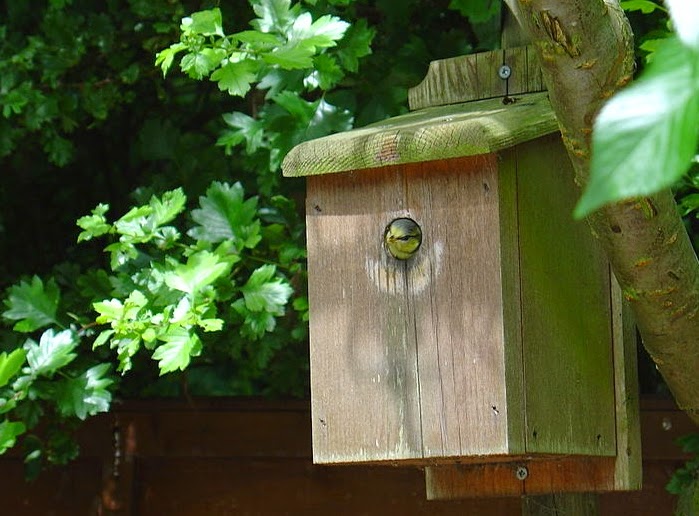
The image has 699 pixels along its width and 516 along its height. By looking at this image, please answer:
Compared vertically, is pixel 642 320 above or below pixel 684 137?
above

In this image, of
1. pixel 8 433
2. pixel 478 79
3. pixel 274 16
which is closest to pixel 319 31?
pixel 274 16

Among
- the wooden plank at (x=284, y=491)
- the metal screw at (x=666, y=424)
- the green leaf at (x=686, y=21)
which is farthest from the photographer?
the wooden plank at (x=284, y=491)

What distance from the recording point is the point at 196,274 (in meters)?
2.35

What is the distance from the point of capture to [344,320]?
1971 millimetres

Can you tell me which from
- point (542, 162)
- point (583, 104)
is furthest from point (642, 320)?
point (583, 104)

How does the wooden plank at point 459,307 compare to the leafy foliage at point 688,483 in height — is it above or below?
above

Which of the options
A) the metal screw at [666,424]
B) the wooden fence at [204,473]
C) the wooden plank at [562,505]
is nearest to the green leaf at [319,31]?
the wooden plank at [562,505]

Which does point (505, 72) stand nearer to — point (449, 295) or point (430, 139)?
point (430, 139)

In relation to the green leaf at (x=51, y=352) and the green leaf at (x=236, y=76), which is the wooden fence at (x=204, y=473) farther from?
the green leaf at (x=236, y=76)

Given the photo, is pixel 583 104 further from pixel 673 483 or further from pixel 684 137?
pixel 673 483

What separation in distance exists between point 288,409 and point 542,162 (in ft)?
4.53

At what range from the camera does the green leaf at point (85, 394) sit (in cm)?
256

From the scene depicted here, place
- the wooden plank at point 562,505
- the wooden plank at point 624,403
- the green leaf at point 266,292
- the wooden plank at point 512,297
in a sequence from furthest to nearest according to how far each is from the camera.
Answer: the green leaf at point 266,292, the wooden plank at point 562,505, the wooden plank at point 624,403, the wooden plank at point 512,297

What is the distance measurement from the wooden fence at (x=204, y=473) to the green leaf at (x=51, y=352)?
66cm
